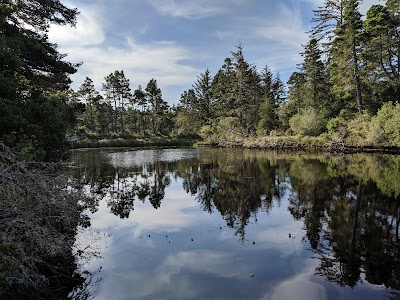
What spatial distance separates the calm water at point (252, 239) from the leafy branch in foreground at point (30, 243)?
2.18ft

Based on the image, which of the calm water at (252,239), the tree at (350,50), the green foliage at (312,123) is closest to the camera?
the calm water at (252,239)

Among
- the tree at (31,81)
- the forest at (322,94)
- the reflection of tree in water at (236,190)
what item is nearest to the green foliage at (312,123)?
the forest at (322,94)

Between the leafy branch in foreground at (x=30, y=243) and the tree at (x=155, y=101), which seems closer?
the leafy branch in foreground at (x=30, y=243)

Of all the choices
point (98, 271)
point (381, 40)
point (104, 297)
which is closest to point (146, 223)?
point (98, 271)

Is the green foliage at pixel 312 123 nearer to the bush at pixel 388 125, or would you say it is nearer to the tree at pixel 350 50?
the tree at pixel 350 50

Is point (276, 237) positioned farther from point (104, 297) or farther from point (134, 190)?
point (134, 190)

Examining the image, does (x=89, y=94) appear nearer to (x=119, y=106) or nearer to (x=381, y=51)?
(x=119, y=106)

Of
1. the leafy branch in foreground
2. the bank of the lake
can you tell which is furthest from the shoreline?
the leafy branch in foreground

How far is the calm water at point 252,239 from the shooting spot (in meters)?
6.52

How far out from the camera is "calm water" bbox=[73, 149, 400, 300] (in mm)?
Answer: 6516

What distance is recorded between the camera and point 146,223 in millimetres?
11297

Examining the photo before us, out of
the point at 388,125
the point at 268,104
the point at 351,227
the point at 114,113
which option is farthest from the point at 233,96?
the point at 351,227

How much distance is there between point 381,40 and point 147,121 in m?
58.6

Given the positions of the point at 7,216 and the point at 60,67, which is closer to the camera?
the point at 7,216
